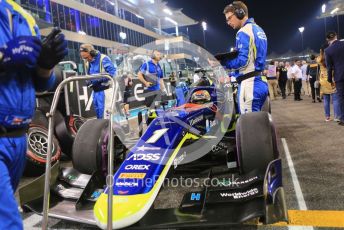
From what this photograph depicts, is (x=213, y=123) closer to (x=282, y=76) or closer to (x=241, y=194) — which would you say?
(x=241, y=194)

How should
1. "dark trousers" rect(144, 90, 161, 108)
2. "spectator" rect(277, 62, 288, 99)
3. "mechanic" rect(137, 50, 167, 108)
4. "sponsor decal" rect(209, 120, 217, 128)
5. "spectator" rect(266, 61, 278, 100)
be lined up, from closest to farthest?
1. "sponsor decal" rect(209, 120, 217, 128)
2. "dark trousers" rect(144, 90, 161, 108)
3. "mechanic" rect(137, 50, 167, 108)
4. "spectator" rect(266, 61, 278, 100)
5. "spectator" rect(277, 62, 288, 99)

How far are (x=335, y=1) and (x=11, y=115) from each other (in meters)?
37.1

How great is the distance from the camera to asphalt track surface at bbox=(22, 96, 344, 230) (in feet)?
8.89

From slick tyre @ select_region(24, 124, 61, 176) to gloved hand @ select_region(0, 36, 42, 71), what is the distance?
125 inches

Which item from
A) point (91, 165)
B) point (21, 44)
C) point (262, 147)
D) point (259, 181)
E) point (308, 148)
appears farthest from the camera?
point (308, 148)

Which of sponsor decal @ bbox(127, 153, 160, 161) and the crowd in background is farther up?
the crowd in background

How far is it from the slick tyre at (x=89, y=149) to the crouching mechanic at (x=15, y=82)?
175 cm

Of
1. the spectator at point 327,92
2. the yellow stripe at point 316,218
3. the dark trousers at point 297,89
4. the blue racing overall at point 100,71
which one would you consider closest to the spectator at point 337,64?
the spectator at point 327,92

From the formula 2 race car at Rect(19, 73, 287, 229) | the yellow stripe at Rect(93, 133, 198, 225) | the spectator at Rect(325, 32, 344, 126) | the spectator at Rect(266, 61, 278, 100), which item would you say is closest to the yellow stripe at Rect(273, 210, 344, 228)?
the formula 2 race car at Rect(19, 73, 287, 229)

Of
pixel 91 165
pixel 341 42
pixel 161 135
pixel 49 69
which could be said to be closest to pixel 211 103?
pixel 161 135

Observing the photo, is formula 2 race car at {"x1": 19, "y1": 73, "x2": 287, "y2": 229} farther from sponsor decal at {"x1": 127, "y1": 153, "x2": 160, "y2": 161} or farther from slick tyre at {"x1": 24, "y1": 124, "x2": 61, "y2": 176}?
slick tyre at {"x1": 24, "y1": 124, "x2": 61, "y2": 176}

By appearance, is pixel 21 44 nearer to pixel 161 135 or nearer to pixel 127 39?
pixel 161 135

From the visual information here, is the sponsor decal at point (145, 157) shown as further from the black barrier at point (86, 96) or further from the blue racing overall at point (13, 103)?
the black barrier at point (86, 96)

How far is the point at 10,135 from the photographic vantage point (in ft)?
4.86
